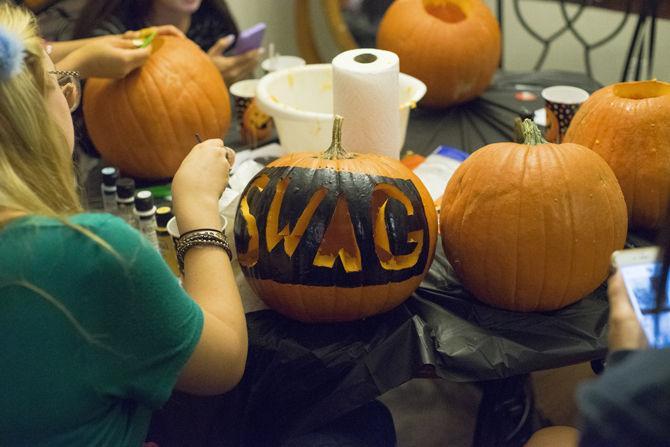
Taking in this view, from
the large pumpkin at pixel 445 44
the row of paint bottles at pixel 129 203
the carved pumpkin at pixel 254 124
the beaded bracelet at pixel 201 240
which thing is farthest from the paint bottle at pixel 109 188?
the large pumpkin at pixel 445 44

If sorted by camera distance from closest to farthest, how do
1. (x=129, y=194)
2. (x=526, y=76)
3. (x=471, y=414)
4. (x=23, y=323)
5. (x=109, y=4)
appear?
(x=23, y=323) → (x=129, y=194) → (x=471, y=414) → (x=109, y=4) → (x=526, y=76)

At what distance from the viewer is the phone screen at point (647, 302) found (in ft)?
2.13

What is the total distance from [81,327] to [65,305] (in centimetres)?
3

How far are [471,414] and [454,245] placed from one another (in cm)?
55

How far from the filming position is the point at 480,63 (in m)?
1.82

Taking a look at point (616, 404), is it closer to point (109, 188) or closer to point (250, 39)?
point (109, 188)

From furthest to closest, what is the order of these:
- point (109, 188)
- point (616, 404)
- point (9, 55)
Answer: point (109, 188), point (9, 55), point (616, 404)

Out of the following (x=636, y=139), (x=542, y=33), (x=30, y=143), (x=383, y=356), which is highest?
(x=30, y=143)

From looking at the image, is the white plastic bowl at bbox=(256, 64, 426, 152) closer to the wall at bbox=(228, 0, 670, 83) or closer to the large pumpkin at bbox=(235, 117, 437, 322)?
the large pumpkin at bbox=(235, 117, 437, 322)

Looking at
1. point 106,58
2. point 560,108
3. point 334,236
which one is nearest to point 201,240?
point 334,236

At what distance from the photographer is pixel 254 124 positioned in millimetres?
1625

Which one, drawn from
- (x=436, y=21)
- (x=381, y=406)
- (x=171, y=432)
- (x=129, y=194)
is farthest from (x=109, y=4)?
(x=381, y=406)

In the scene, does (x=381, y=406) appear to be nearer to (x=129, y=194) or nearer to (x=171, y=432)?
(x=171, y=432)

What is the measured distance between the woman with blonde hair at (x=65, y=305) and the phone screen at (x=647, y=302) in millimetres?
455
